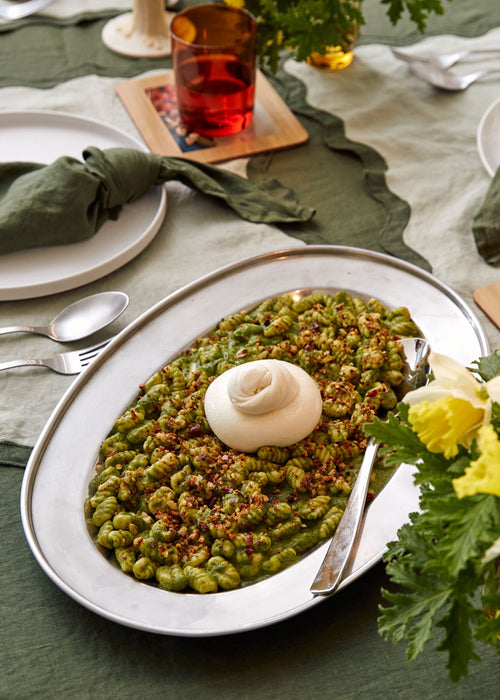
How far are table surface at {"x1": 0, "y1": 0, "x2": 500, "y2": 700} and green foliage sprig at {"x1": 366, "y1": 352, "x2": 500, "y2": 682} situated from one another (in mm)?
212

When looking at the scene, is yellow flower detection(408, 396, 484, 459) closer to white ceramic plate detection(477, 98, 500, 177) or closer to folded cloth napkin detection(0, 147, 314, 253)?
folded cloth napkin detection(0, 147, 314, 253)

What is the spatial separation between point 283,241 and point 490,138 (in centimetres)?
42

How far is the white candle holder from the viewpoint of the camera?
4.74 ft

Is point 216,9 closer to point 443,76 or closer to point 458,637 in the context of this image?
point 443,76

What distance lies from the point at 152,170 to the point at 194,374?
0.39 metres

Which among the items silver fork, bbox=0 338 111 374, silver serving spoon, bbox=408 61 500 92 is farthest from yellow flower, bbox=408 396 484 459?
silver serving spoon, bbox=408 61 500 92

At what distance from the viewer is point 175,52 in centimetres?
115

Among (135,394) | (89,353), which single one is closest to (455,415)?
(135,394)

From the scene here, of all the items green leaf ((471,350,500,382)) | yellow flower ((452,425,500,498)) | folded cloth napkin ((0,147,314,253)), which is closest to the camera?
yellow flower ((452,425,500,498))

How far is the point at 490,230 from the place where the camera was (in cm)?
107

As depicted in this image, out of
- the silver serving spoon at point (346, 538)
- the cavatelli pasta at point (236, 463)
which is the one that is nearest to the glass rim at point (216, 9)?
the cavatelli pasta at point (236, 463)

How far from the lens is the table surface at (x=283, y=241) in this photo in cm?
64

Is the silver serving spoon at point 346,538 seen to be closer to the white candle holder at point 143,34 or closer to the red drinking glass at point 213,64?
the red drinking glass at point 213,64

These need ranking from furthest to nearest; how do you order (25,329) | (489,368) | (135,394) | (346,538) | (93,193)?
(93,193) → (25,329) → (135,394) → (346,538) → (489,368)
